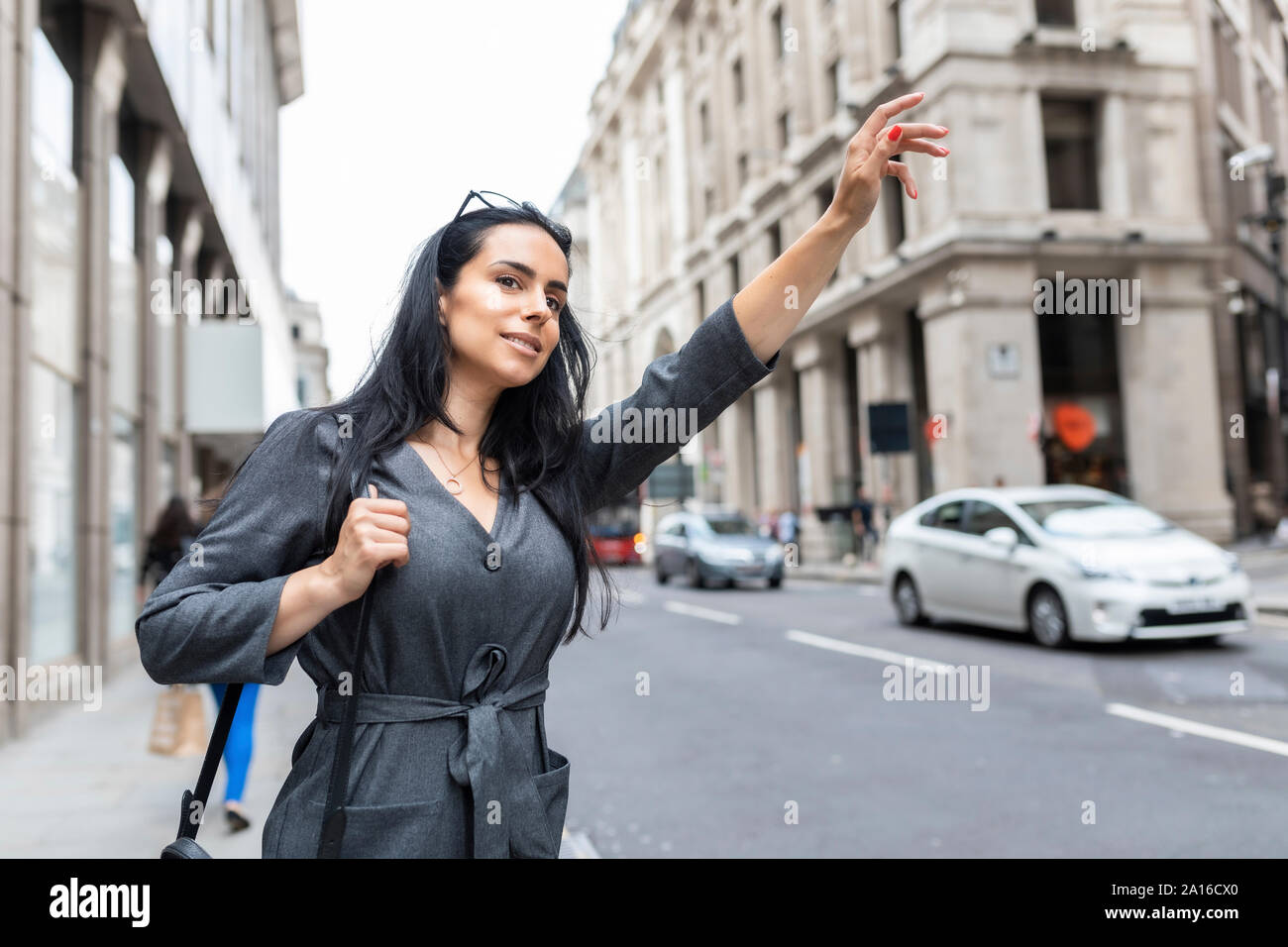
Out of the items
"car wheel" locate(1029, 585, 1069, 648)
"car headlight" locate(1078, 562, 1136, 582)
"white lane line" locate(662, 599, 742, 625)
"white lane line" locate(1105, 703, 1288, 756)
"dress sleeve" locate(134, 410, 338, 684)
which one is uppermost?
"dress sleeve" locate(134, 410, 338, 684)

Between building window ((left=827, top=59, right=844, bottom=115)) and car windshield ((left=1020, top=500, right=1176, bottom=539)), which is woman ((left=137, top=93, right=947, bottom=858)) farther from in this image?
building window ((left=827, top=59, right=844, bottom=115))

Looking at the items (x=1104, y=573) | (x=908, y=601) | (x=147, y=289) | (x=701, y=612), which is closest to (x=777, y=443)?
(x=701, y=612)

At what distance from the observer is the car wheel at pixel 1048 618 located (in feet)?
33.8

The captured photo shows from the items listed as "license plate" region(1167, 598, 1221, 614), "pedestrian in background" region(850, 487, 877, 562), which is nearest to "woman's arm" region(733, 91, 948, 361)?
"license plate" region(1167, 598, 1221, 614)

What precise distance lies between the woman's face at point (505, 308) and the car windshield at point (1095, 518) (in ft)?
32.1

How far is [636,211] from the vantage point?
51938 mm

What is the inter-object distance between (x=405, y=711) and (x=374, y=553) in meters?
0.24

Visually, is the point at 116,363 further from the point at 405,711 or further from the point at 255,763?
the point at 405,711

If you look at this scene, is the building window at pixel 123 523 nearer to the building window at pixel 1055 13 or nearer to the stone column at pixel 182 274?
the stone column at pixel 182 274

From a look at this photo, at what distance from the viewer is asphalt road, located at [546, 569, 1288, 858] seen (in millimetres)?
4770

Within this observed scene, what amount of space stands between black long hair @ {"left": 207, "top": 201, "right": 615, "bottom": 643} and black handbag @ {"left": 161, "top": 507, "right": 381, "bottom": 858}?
0.15 meters

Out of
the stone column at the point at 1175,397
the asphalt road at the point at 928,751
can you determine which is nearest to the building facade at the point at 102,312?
the asphalt road at the point at 928,751
